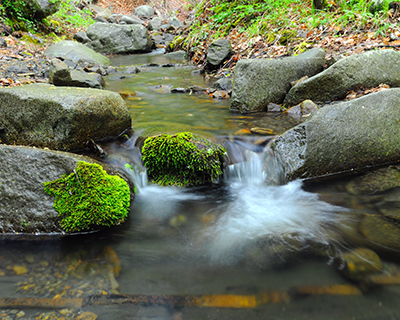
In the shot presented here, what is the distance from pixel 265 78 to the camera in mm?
5383

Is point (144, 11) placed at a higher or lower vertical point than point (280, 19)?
higher

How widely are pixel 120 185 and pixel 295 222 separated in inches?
76.8

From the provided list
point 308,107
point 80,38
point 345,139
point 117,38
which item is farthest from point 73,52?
point 345,139

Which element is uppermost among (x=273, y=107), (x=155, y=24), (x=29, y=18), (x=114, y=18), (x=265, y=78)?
(x=114, y=18)

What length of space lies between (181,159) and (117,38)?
14.4 metres

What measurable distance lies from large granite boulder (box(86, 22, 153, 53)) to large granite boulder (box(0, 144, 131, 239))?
14.4 metres

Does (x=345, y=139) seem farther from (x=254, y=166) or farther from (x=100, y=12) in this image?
(x=100, y=12)

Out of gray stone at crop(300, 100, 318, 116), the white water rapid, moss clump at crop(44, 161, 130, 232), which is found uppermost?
gray stone at crop(300, 100, 318, 116)

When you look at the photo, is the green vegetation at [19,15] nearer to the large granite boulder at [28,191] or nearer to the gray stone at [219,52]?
the gray stone at [219,52]

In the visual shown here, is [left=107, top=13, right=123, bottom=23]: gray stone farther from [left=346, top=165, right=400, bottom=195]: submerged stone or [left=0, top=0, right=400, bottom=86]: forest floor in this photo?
[left=346, top=165, right=400, bottom=195]: submerged stone

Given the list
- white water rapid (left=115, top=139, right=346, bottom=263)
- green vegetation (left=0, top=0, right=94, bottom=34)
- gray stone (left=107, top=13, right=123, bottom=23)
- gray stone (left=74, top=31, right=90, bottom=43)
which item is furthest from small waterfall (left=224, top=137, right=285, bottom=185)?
gray stone (left=107, top=13, right=123, bottom=23)

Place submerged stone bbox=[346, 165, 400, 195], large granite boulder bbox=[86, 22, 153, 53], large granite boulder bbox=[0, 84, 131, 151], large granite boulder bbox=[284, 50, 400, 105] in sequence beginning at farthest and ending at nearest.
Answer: large granite boulder bbox=[86, 22, 153, 53]
large granite boulder bbox=[284, 50, 400, 105]
large granite boulder bbox=[0, 84, 131, 151]
submerged stone bbox=[346, 165, 400, 195]

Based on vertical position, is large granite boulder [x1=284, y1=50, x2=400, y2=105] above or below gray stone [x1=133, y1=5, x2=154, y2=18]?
below

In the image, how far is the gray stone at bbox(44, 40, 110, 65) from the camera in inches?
415
